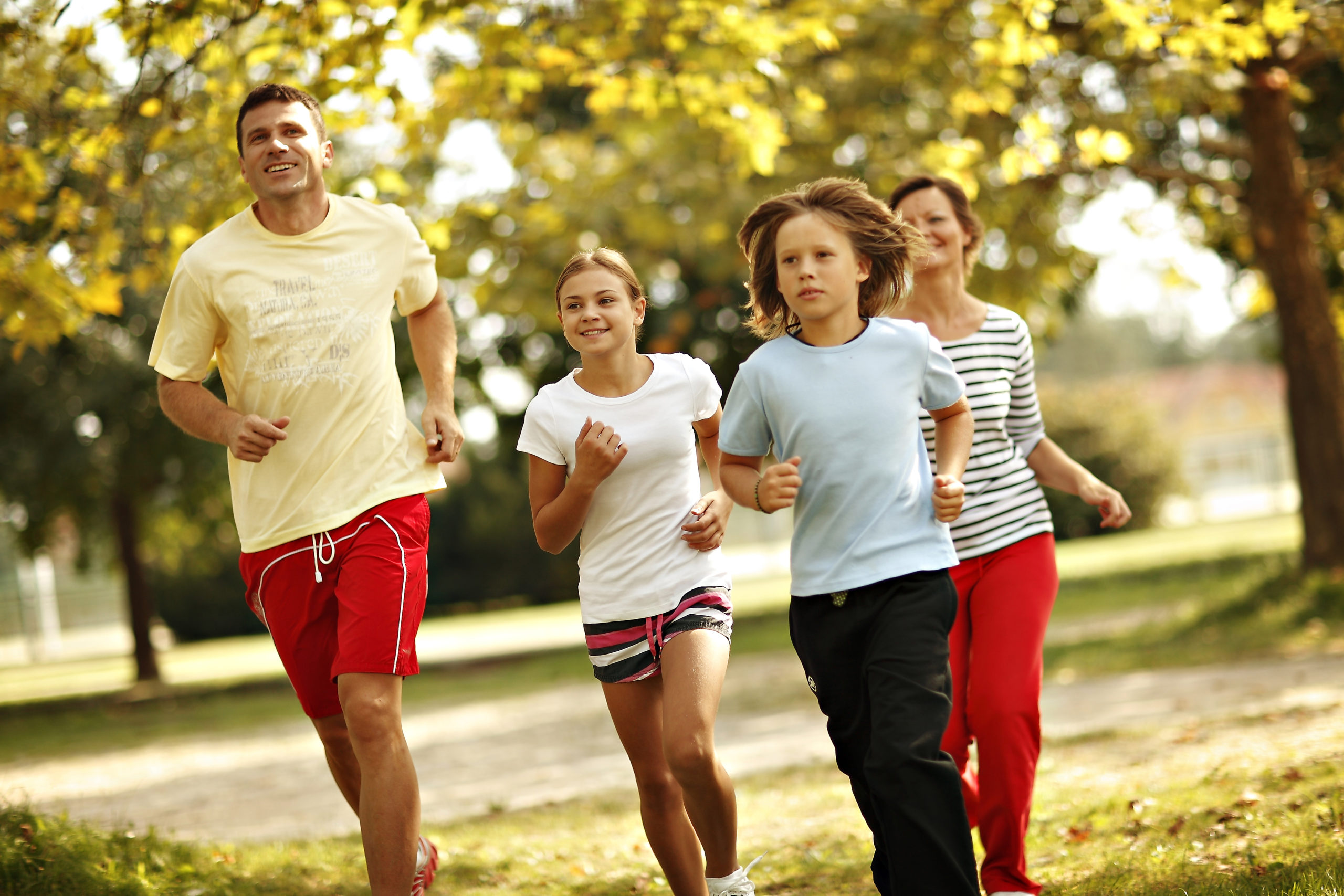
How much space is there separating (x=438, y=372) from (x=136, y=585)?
16.2 meters

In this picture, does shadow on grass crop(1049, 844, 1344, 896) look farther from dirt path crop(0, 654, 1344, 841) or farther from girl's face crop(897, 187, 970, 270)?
dirt path crop(0, 654, 1344, 841)

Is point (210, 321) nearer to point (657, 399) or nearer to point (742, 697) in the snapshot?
point (657, 399)

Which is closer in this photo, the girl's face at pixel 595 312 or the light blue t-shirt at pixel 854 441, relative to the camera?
the light blue t-shirt at pixel 854 441

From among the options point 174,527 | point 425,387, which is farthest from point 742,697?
point 174,527

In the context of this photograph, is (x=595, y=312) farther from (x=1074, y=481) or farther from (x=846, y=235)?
(x=1074, y=481)

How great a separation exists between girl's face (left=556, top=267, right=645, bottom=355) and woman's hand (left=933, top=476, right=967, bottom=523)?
3.43ft

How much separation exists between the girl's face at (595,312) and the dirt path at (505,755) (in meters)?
3.30

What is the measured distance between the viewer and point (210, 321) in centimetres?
391

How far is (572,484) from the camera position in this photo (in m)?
3.58

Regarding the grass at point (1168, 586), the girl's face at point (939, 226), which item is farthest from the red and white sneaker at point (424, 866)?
the grass at point (1168, 586)

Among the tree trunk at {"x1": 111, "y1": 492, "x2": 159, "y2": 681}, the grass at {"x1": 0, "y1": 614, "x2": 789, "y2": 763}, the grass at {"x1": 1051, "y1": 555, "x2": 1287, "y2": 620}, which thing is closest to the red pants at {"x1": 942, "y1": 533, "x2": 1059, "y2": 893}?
the grass at {"x1": 1051, "y1": 555, "x2": 1287, "y2": 620}

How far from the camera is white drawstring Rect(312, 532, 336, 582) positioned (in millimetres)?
3793

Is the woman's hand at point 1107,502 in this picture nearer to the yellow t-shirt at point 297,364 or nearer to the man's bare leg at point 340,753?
the yellow t-shirt at point 297,364

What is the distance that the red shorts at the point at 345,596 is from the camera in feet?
12.1
